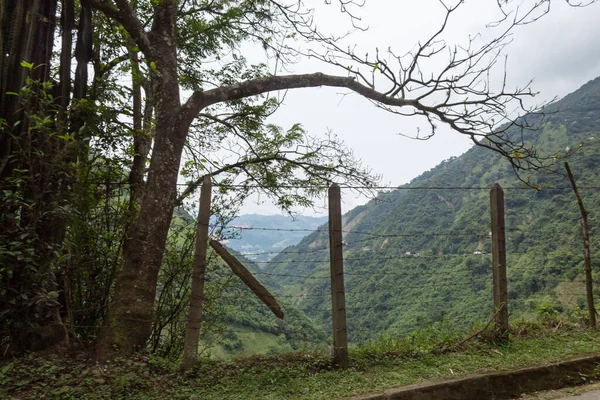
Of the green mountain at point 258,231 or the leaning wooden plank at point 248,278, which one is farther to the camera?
the green mountain at point 258,231

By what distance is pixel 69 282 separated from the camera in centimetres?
384

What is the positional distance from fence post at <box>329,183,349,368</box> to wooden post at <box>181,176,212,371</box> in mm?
1239

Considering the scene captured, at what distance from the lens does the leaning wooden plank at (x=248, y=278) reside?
3885 mm

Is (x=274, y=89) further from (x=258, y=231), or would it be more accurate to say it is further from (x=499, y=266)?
(x=499, y=266)

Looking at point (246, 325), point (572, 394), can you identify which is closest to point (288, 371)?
point (572, 394)

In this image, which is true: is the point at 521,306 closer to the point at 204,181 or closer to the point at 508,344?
the point at 508,344

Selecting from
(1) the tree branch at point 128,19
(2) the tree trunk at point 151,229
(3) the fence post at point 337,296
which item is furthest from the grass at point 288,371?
(1) the tree branch at point 128,19

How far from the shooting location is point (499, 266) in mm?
4391

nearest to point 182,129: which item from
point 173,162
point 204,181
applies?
point 173,162

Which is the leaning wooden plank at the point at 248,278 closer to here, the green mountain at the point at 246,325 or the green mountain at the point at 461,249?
the green mountain at the point at 246,325

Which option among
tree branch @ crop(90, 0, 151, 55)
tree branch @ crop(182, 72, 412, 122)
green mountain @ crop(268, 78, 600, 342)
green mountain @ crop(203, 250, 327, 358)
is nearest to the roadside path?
green mountain @ crop(268, 78, 600, 342)

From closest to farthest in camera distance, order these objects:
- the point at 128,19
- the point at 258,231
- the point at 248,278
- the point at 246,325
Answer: the point at 248,278 < the point at 128,19 < the point at 258,231 < the point at 246,325

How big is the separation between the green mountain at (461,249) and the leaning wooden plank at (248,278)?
248mm

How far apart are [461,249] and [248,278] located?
24.3 m
